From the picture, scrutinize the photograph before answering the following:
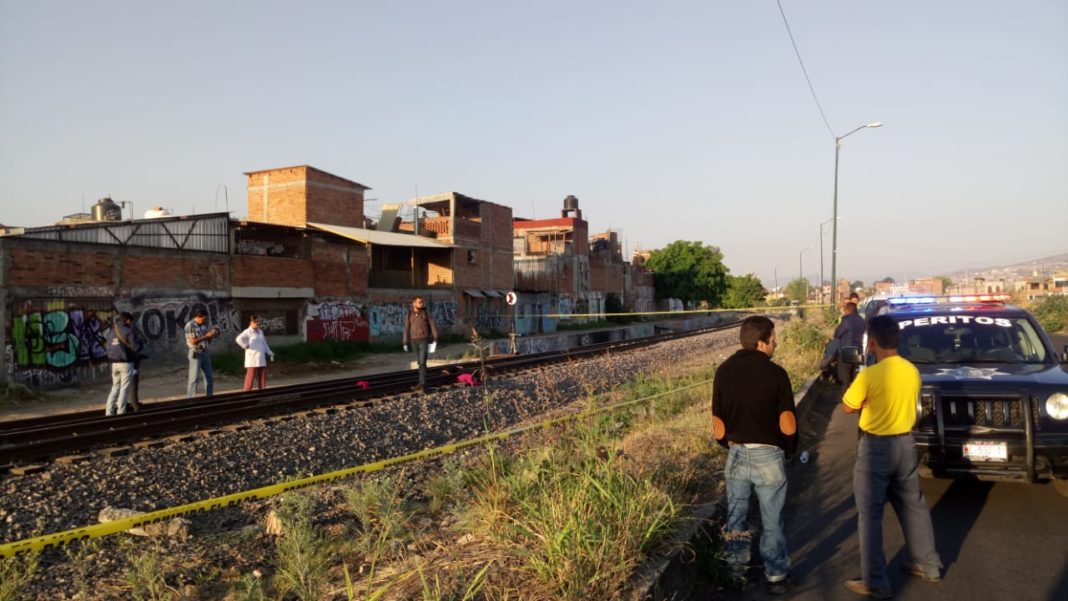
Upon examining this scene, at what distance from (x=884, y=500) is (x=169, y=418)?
1077 centimetres

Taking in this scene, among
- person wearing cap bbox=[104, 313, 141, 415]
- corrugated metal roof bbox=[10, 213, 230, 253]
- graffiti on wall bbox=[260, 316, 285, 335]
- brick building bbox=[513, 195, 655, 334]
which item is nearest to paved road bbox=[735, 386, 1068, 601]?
person wearing cap bbox=[104, 313, 141, 415]

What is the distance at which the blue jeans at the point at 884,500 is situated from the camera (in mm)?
4516

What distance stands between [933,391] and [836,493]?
132 cm

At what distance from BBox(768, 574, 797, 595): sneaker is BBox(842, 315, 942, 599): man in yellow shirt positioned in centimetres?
36

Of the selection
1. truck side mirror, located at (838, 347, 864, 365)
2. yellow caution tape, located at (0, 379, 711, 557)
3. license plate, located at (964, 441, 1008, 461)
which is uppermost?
truck side mirror, located at (838, 347, 864, 365)

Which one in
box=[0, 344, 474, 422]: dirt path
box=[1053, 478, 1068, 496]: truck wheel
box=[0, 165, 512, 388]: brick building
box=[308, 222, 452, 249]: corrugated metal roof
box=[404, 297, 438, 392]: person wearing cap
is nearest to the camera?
box=[1053, 478, 1068, 496]: truck wheel

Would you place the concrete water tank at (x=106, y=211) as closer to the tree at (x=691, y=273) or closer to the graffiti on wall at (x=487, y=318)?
the graffiti on wall at (x=487, y=318)

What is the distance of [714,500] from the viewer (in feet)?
18.7

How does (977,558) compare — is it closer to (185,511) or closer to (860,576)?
(860,576)

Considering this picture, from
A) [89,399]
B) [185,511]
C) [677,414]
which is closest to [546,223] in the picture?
[89,399]

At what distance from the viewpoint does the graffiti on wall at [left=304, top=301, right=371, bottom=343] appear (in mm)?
28078

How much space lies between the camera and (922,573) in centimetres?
475

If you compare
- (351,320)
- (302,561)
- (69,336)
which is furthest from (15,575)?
(351,320)

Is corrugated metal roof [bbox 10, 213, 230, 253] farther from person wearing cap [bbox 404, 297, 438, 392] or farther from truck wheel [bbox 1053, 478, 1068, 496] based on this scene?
truck wheel [bbox 1053, 478, 1068, 496]
